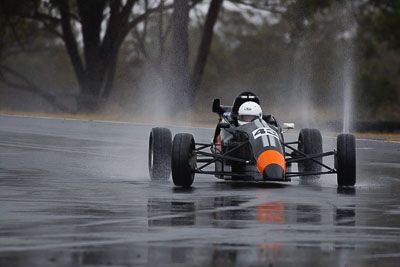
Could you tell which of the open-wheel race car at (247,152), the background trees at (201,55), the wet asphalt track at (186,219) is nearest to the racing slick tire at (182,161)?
the open-wheel race car at (247,152)

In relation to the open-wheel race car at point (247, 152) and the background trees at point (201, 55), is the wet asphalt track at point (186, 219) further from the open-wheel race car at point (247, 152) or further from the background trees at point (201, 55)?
the background trees at point (201, 55)

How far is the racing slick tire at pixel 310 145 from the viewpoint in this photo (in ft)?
56.7

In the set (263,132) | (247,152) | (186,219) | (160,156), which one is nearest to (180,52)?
(160,156)

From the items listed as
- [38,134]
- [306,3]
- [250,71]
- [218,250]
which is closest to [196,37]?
[250,71]

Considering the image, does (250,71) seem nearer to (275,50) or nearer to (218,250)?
(275,50)

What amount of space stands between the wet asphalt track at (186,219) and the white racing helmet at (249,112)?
102cm

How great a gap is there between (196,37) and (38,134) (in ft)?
125

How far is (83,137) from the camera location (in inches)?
1150

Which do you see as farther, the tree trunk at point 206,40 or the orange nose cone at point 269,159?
the tree trunk at point 206,40

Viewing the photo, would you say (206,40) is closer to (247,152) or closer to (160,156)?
(160,156)

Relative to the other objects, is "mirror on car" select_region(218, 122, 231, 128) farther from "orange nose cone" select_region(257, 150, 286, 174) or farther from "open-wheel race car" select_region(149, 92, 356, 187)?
"orange nose cone" select_region(257, 150, 286, 174)

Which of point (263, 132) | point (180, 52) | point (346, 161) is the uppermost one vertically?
point (180, 52)

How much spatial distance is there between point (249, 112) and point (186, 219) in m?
5.18

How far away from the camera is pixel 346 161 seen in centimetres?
1544
